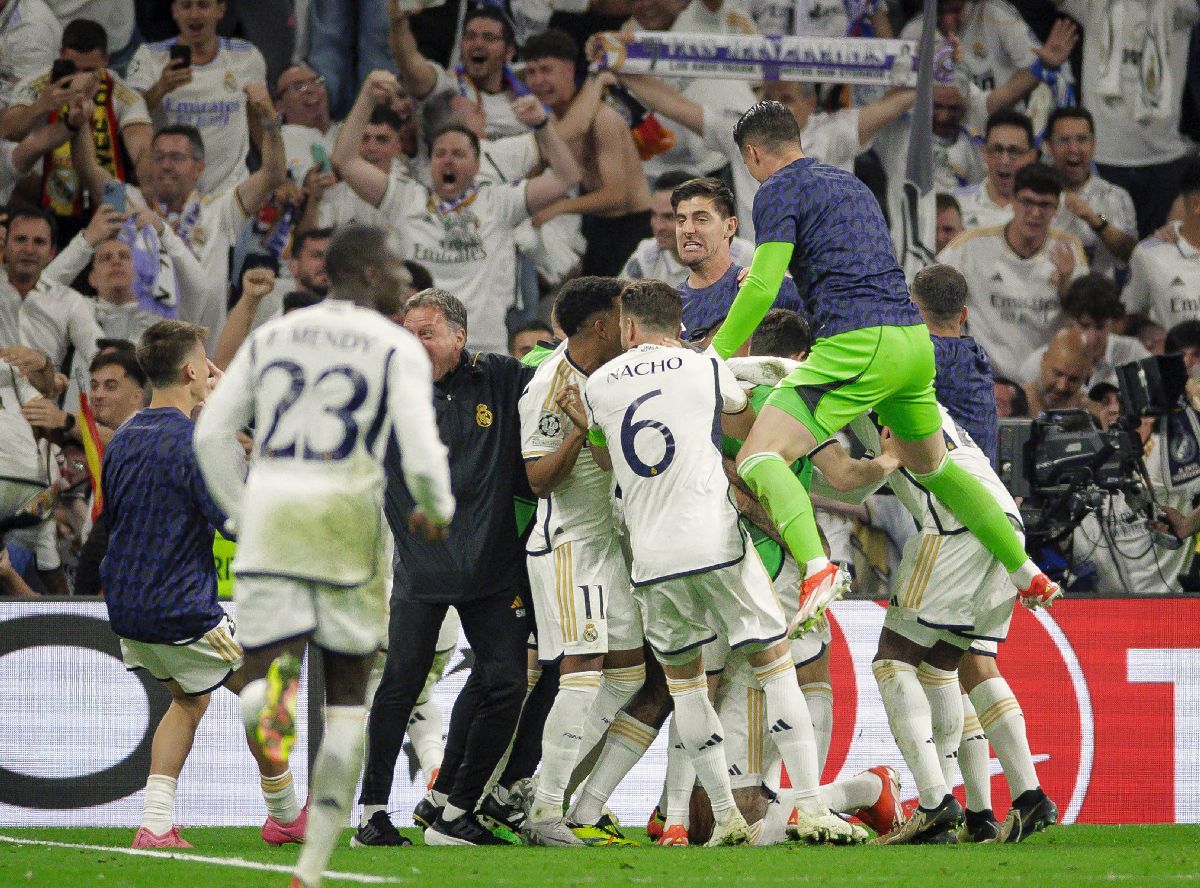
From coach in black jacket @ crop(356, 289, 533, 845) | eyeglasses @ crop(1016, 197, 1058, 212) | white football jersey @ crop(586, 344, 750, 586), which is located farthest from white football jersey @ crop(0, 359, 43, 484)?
eyeglasses @ crop(1016, 197, 1058, 212)

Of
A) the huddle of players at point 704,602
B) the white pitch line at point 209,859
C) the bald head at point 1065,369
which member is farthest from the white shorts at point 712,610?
the bald head at point 1065,369

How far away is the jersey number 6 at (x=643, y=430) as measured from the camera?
634 centimetres

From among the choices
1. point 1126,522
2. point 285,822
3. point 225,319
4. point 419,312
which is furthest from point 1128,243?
point 285,822

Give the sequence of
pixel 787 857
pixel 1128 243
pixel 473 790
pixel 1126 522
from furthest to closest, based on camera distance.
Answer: pixel 1128 243, pixel 1126 522, pixel 473 790, pixel 787 857

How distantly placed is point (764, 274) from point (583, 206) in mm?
6012

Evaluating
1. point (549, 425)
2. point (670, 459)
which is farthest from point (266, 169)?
point (670, 459)

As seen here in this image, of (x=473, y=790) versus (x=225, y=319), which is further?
(x=225, y=319)

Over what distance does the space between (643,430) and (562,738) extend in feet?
4.54

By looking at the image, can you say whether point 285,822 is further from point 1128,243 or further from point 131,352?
point 1128,243

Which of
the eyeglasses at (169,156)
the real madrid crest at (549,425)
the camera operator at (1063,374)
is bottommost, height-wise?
the real madrid crest at (549,425)

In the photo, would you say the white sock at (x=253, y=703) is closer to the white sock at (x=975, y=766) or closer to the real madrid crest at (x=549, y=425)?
the real madrid crest at (x=549, y=425)

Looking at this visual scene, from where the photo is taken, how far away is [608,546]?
6.93 m

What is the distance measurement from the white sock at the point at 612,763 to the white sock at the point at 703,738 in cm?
57

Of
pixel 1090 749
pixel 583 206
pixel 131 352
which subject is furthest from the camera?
pixel 583 206
